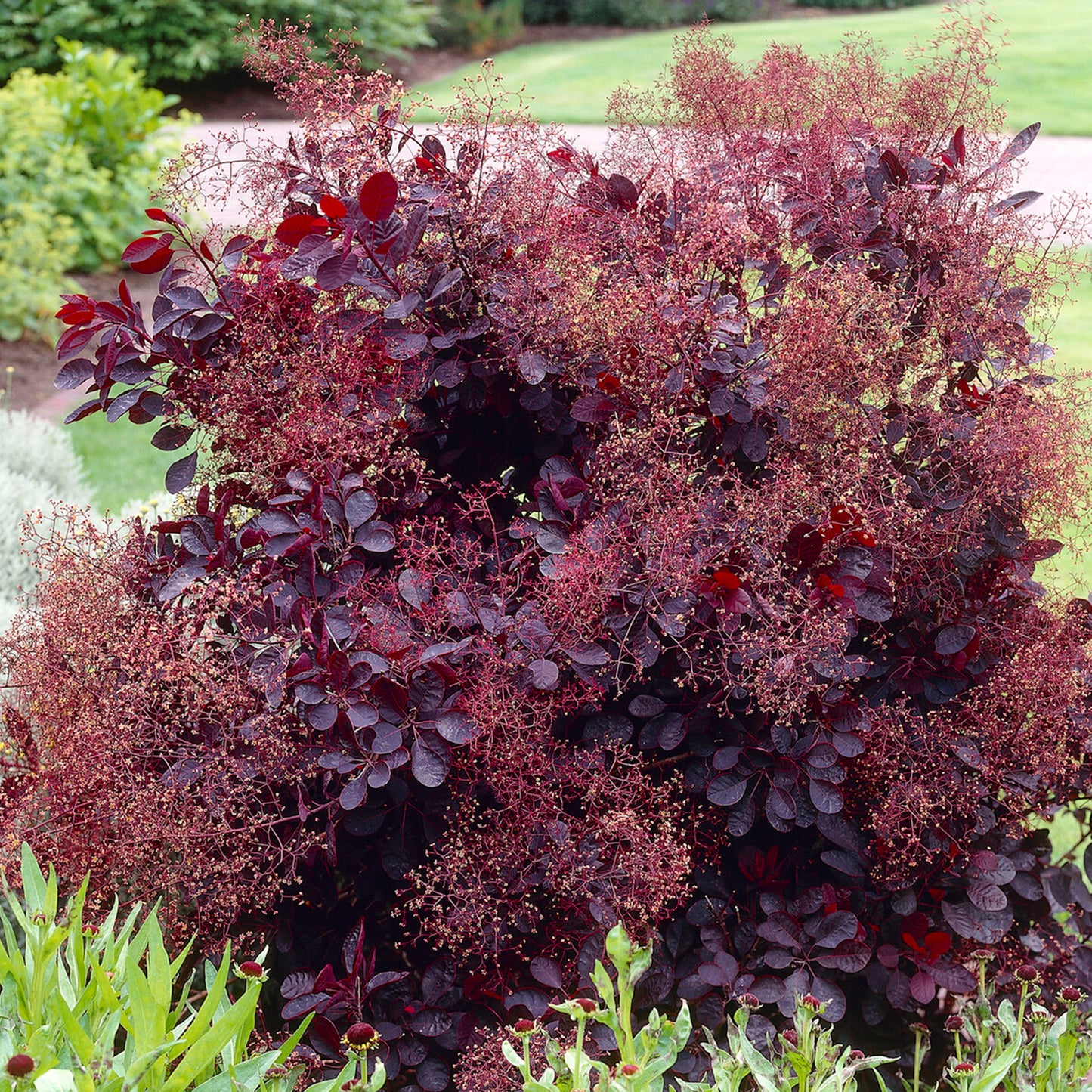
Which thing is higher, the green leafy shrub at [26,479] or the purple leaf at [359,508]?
the purple leaf at [359,508]

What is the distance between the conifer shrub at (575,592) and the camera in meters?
1.75

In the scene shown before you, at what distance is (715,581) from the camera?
1767 millimetres

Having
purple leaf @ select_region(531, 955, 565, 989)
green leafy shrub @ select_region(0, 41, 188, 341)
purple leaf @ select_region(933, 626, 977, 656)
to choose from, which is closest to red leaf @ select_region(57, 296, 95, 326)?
purple leaf @ select_region(531, 955, 565, 989)

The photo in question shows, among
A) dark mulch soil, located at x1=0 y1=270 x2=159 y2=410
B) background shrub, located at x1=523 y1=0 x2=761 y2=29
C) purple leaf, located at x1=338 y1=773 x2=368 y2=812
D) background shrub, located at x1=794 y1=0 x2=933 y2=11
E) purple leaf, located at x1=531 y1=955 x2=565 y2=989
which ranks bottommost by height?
background shrub, located at x1=794 y1=0 x2=933 y2=11

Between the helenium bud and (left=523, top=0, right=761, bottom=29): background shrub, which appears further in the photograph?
(left=523, top=0, right=761, bottom=29): background shrub

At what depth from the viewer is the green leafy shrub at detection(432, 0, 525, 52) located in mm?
17953

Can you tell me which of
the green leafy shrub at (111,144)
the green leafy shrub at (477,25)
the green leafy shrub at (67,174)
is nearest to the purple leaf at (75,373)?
the green leafy shrub at (67,174)

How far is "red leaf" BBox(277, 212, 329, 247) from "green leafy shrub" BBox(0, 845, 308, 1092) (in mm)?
1018

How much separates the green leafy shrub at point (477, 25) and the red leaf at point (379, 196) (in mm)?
17692

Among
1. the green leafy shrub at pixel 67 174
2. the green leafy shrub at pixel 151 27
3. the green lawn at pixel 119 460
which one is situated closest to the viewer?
the green lawn at pixel 119 460

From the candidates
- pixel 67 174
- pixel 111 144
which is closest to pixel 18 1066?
pixel 67 174

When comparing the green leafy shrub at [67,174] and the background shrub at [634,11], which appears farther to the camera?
the background shrub at [634,11]

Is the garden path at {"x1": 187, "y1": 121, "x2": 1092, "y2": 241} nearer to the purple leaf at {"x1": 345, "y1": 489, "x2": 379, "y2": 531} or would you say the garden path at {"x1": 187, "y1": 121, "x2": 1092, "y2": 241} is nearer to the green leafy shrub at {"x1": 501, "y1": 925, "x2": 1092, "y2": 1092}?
the purple leaf at {"x1": 345, "y1": 489, "x2": 379, "y2": 531}

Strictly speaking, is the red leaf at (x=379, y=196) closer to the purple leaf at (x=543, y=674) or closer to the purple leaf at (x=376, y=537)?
the purple leaf at (x=376, y=537)
